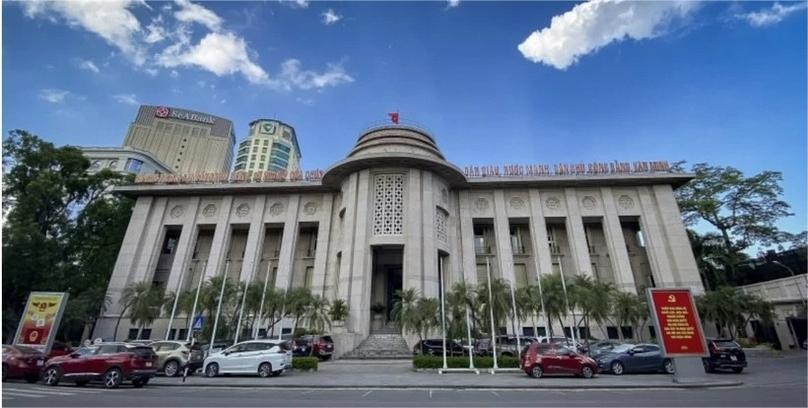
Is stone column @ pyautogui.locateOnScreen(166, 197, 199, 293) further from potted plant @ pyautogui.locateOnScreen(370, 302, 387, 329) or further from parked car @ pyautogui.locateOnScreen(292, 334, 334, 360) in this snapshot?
potted plant @ pyautogui.locateOnScreen(370, 302, 387, 329)

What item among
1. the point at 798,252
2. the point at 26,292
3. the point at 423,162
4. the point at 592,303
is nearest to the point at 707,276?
the point at 798,252

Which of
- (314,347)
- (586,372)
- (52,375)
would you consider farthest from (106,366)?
(586,372)

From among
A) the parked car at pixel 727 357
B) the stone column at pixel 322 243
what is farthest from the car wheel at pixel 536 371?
the stone column at pixel 322 243

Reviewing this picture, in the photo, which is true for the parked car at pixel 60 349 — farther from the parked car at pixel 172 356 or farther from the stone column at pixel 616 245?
the stone column at pixel 616 245

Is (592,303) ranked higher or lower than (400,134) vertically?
lower

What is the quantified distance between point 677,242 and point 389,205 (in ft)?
76.1

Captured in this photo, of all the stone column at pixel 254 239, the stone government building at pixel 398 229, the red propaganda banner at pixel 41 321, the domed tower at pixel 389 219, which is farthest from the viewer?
the stone column at pixel 254 239

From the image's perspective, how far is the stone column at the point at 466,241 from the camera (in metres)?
32.9

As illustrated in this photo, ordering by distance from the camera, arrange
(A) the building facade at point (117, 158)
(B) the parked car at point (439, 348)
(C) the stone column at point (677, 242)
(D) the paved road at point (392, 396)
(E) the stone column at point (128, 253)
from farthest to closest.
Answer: (A) the building facade at point (117, 158) < (E) the stone column at point (128, 253) < (C) the stone column at point (677, 242) < (B) the parked car at point (439, 348) < (D) the paved road at point (392, 396)

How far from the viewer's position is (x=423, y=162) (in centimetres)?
3247

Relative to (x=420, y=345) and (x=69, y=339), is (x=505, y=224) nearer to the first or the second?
(x=420, y=345)

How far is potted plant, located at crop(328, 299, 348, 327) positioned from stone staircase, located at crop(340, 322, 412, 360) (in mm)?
2190

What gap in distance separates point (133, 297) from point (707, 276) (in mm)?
46966

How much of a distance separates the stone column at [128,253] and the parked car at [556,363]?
31694 mm
